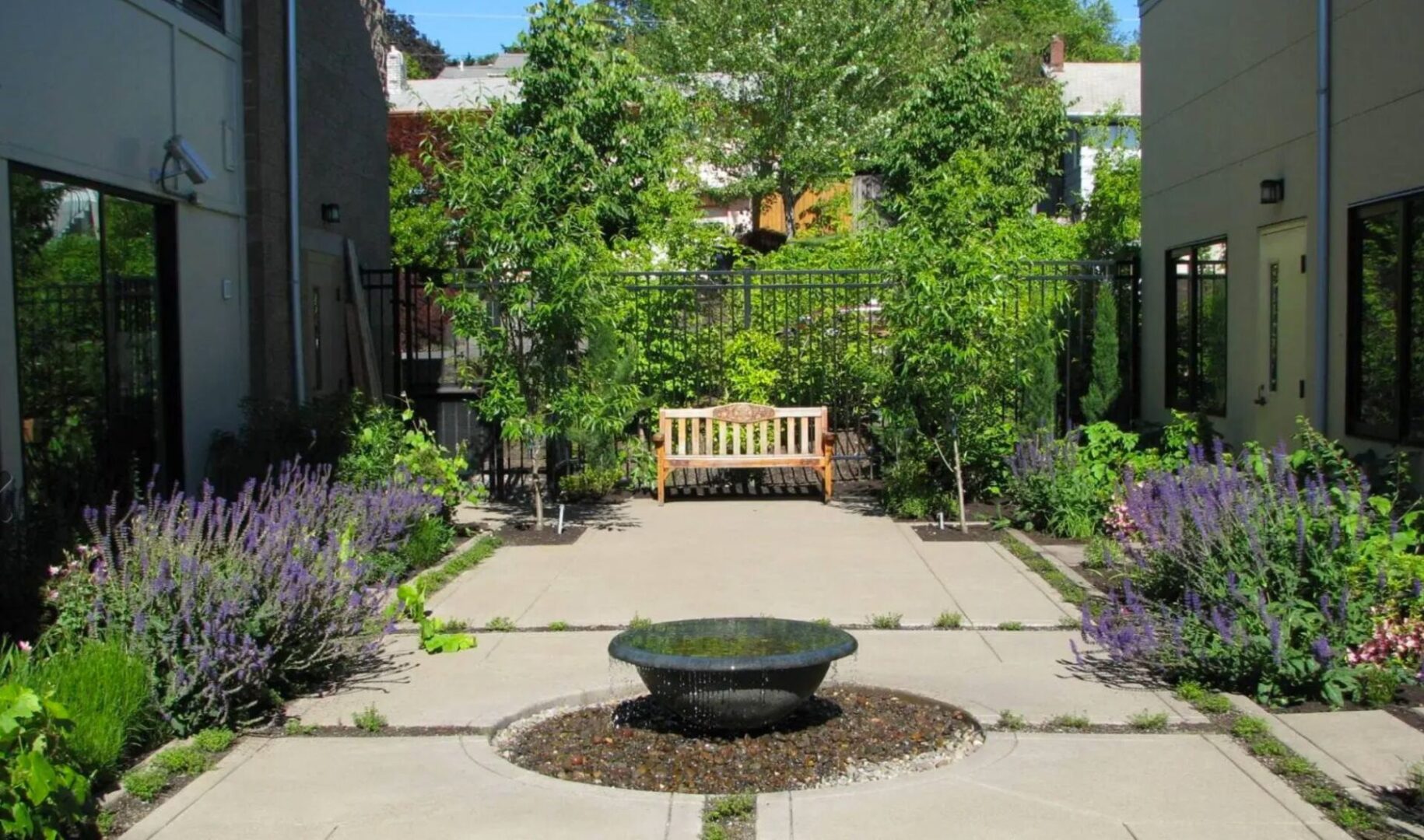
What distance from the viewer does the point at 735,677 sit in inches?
217

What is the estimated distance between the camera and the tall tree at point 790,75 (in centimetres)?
2856

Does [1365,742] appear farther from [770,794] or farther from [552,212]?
[552,212]

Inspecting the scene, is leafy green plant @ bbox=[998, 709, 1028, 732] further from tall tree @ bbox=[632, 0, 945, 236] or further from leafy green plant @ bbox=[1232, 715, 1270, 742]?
tall tree @ bbox=[632, 0, 945, 236]

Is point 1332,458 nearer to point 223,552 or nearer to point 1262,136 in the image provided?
point 1262,136

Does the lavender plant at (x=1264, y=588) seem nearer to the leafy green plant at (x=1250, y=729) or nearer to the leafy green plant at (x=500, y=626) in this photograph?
the leafy green plant at (x=1250, y=729)

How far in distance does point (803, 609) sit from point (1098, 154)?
16.7m

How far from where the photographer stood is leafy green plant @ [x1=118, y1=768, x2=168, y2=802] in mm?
5074

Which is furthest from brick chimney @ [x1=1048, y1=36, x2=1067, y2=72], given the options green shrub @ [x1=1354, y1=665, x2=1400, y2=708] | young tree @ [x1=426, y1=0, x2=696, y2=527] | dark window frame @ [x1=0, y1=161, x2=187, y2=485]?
green shrub @ [x1=1354, y1=665, x2=1400, y2=708]

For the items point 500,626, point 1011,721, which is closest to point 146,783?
point 500,626

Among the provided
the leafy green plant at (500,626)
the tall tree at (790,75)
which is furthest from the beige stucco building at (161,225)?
the tall tree at (790,75)

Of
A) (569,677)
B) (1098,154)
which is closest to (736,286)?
(569,677)

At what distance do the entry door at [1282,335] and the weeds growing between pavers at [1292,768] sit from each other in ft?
17.4

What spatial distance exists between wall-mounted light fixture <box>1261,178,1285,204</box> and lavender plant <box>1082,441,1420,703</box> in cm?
482

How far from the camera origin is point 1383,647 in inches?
249
